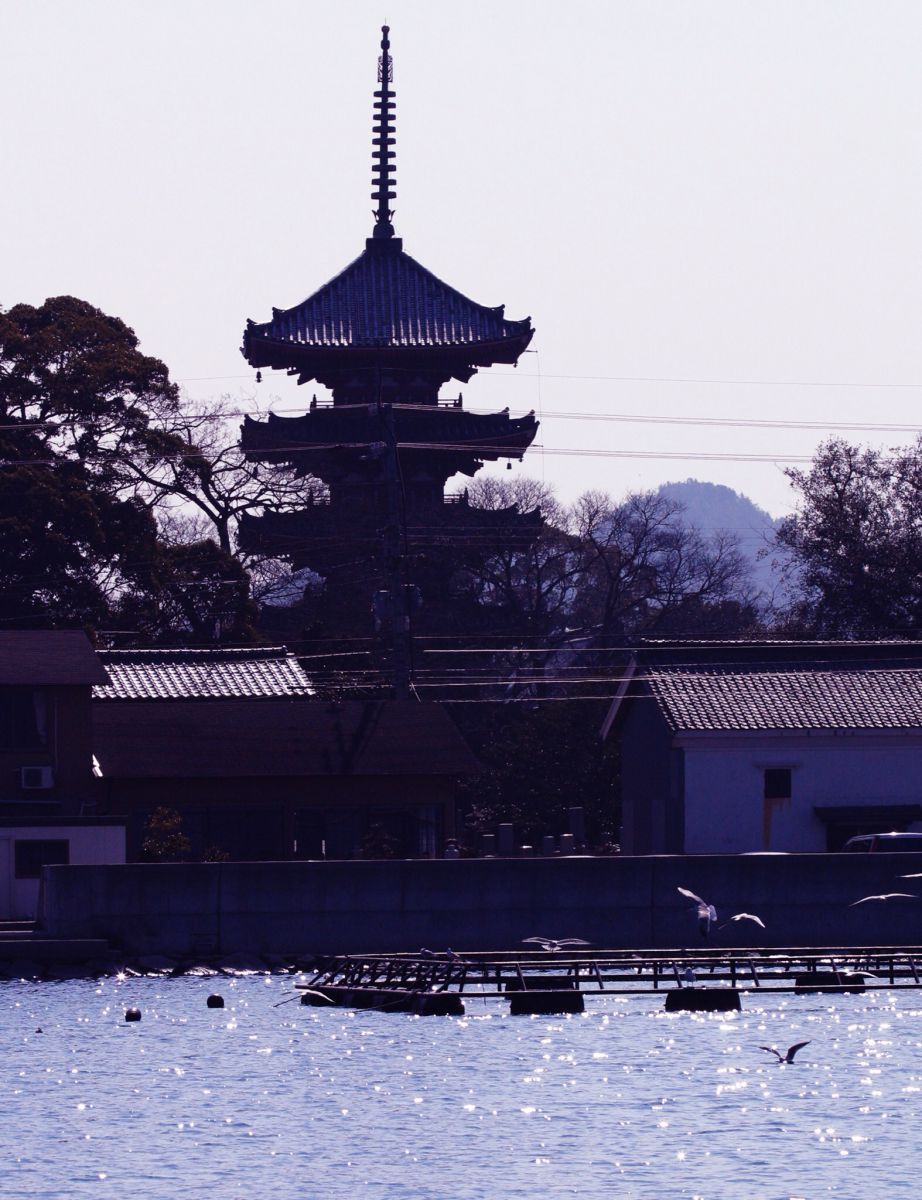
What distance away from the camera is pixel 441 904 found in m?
44.8

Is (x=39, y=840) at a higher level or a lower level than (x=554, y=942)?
higher

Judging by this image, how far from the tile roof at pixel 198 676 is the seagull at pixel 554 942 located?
16516 millimetres

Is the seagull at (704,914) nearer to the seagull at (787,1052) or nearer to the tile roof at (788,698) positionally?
the seagull at (787,1052)

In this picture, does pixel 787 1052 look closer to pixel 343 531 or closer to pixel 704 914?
pixel 704 914

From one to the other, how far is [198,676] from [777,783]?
1551 cm

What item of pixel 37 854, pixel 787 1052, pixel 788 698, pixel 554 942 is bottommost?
pixel 787 1052

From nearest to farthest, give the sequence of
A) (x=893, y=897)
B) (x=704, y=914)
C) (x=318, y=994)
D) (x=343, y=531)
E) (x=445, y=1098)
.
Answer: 1. (x=445, y=1098)
2. (x=318, y=994)
3. (x=704, y=914)
4. (x=893, y=897)
5. (x=343, y=531)

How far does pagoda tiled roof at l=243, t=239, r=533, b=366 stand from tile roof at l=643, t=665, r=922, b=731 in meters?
22.9

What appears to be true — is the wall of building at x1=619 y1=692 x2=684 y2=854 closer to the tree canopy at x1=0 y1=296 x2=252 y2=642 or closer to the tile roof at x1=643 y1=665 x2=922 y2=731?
the tile roof at x1=643 y1=665 x2=922 y2=731

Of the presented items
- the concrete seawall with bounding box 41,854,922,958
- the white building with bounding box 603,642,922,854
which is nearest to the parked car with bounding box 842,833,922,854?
the white building with bounding box 603,642,922,854

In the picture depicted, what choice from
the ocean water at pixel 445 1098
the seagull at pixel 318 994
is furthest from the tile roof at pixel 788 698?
the seagull at pixel 318 994

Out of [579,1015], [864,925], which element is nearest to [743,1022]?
[579,1015]

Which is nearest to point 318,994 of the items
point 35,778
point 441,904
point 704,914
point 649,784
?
point 441,904

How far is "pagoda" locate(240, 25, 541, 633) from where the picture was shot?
235 feet
